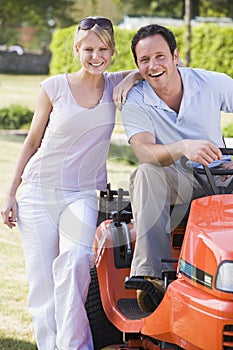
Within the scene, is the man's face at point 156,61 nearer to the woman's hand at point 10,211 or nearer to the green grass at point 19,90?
the woman's hand at point 10,211

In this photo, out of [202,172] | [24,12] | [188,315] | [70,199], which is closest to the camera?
[188,315]

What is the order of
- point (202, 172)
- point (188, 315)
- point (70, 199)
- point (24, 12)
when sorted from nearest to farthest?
point (188, 315) < point (202, 172) < point (70, 199) < point (24, 12)

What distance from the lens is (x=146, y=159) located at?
359 cm

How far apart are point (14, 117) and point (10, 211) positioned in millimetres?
14886

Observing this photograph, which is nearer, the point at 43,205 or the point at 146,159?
the point at 146,159

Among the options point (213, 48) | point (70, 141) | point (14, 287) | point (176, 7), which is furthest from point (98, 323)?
point (176, 7)

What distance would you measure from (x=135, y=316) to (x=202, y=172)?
709 mm

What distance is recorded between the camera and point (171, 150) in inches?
136

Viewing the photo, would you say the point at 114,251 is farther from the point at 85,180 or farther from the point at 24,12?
the point at 24,12

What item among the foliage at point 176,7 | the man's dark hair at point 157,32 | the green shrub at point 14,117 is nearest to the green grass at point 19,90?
the green shrub at point 14,117

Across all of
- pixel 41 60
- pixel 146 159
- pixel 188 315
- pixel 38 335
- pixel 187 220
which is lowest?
pixel 38 335

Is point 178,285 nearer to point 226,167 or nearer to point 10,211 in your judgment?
point 226,167

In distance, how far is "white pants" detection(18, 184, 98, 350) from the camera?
369cm

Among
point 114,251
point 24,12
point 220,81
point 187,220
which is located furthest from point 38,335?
point 24,12
